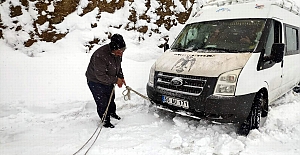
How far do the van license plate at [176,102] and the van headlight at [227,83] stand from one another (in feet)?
1.60

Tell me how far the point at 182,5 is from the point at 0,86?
7157mm

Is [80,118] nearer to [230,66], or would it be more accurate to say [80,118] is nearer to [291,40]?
[230,66]

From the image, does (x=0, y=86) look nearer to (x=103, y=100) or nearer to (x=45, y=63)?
(x=45, y=63)

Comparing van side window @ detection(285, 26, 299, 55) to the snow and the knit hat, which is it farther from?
the knit hat

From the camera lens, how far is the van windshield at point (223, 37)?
13.8 ft

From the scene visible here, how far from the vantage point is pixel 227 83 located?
360 cm

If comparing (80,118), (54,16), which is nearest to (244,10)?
(80,118)

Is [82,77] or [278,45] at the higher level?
[278,45]

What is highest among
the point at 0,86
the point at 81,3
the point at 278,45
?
the point at 81,3

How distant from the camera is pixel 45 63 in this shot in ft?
22.0

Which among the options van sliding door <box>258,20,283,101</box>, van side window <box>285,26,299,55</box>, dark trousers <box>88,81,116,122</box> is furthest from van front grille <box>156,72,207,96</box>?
van side window <box>285,26,299,55</box>

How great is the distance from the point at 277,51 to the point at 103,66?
2.82m

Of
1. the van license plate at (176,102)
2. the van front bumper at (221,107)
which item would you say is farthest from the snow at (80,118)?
the van license plate at (176,102)

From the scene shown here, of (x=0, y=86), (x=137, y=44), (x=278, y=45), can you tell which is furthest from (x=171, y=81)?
(x=137, y=44)
